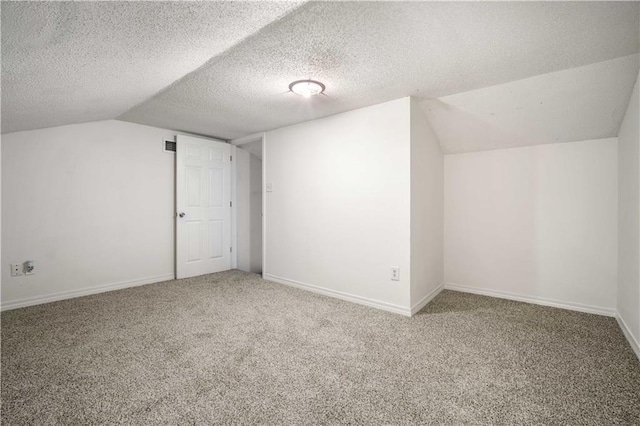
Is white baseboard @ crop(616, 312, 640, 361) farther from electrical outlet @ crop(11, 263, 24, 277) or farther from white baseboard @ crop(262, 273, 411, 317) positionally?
electrical outlet @ crop(11, 263, 24, 277)

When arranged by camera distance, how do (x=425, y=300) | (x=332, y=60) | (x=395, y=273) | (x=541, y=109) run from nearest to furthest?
1. (x=332, y=60)
2. (x=541, y=109)
3. (x=395, y=273)
4. (x=425, y=300)

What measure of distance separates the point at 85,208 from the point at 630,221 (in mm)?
5075

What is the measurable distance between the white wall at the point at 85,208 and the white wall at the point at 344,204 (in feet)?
4.86

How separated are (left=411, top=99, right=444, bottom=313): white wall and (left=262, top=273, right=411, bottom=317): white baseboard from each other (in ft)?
0.45

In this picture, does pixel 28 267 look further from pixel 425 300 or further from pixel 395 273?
pixel 425 300

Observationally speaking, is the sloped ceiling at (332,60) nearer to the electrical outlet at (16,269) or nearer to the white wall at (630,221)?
the white wall at (630,221)

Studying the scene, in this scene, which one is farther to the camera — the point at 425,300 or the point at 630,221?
the point at 425,300

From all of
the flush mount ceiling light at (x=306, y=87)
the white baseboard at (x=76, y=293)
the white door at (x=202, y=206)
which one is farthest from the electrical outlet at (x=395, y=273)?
the white baseboard at (x=76, y=293)

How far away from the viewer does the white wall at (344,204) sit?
2.69 metres

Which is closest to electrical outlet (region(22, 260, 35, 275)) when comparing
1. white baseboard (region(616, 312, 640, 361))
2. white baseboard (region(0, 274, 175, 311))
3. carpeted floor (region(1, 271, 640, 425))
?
white baseboard (region(0, 274, 175, 311))

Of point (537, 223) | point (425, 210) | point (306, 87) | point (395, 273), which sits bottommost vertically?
point (395, 273)

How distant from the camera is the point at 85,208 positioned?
324 cm

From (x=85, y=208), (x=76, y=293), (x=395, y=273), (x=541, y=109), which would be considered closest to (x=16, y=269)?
(x=76, y=293)

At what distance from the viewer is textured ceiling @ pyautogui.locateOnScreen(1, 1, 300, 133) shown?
124cm
